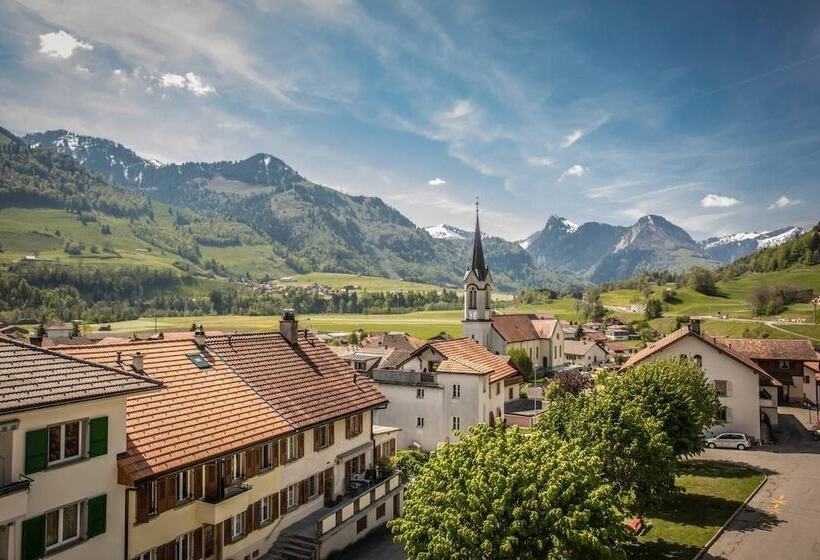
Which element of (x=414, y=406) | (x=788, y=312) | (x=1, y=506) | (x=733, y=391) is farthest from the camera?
(x=788, y=312)

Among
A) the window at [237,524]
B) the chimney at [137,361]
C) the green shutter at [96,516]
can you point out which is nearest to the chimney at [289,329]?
the chimney at [137,361]

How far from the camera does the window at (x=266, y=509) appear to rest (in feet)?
80.6

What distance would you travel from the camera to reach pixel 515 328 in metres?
95.7

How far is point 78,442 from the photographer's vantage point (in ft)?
57.5

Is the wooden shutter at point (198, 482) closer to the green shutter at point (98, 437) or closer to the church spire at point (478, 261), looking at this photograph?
the green shutter at point (98, 437)

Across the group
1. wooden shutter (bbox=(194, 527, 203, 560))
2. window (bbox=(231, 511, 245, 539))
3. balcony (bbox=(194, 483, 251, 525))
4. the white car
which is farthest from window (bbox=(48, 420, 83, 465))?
the white car

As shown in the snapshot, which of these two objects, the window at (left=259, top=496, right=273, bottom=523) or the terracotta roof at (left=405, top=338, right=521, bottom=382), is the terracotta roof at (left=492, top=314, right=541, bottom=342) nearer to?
the terracotta roof at (left=405, top=338, right=521, bottom=382)

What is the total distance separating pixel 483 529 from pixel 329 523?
11.6 metres

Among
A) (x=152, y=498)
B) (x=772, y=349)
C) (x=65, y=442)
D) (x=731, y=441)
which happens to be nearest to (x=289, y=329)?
(x=152, y=498)

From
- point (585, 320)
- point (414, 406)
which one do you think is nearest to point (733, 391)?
point (414, 406)

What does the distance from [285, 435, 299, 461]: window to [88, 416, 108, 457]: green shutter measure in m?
9.58

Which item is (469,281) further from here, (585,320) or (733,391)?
(585,320)

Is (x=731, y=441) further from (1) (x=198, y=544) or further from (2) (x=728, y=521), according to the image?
(1) (x=198, y=544)

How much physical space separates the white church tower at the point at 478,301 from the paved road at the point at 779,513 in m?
42.1
